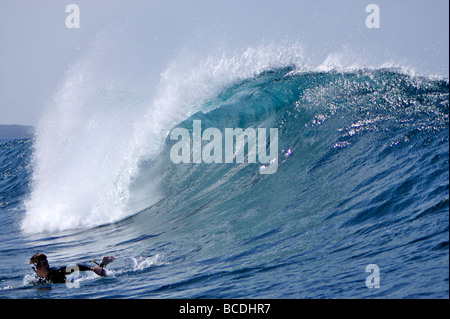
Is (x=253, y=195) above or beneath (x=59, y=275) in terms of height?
above

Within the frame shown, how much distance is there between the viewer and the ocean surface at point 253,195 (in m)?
4.92

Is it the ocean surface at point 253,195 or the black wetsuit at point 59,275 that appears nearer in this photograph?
the ocean surface at point 253,195

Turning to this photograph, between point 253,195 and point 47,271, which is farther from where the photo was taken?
point 253,195

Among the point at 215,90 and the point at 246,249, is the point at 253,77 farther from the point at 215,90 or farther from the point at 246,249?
the point at 246,249

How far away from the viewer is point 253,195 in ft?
29.4

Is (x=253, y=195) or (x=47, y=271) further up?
(x=253, y=195)

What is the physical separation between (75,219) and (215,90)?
520 centimetres

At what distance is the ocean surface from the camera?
4.92 m

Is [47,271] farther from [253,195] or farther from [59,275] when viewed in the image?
[253,195]

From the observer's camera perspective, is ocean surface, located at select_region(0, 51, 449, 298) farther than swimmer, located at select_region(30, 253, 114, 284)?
No

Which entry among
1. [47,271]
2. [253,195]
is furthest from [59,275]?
[253,195]

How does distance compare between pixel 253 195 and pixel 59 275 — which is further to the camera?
pixel 253 195

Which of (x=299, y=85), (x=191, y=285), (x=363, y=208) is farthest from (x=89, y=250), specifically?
(x=299, y=85)

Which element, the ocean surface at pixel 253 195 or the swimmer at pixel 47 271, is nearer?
the ocean surface at pixel 253 195
